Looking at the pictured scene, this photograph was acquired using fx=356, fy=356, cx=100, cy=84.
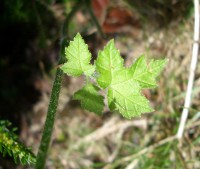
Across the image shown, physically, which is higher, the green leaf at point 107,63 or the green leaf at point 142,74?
the green leaf at point 107,63

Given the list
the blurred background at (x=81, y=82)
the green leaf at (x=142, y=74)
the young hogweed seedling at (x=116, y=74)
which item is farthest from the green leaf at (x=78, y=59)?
the blurred background at (x=81, y=82)

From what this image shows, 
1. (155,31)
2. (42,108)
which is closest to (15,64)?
(42,108)

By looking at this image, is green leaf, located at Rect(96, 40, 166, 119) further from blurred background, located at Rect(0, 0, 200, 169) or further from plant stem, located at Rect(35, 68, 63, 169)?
blurred background, located at Rect(0, 0, 200, 169)

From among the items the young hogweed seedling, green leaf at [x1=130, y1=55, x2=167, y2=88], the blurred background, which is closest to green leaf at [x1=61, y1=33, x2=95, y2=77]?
the young hogweed seedling

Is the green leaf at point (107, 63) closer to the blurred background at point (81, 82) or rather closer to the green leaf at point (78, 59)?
the green leaf at point (78, 59)

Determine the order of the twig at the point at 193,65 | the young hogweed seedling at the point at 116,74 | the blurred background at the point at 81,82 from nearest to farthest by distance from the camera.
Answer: the young hogweed seedling at the point at 116,74
the twig at the point at 193,65
the blurred background at the point at 81,82

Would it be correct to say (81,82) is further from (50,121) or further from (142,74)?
(142,74)
